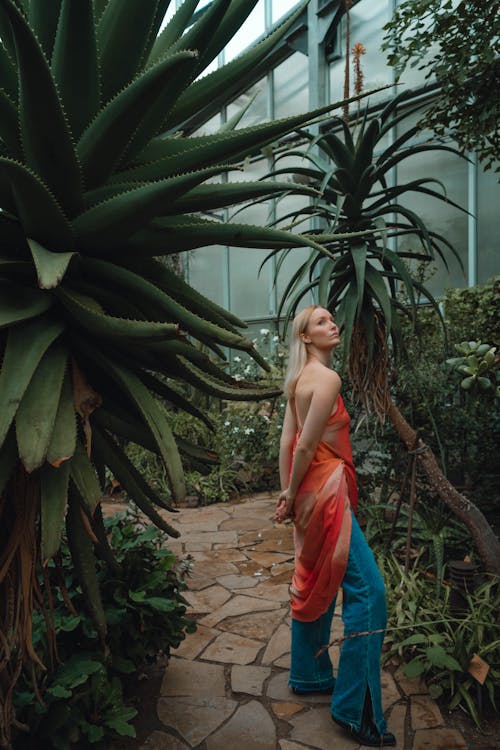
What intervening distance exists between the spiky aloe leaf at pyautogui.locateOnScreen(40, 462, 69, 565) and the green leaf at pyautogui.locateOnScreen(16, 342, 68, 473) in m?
0.10

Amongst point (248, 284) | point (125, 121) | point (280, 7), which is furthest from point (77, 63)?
point (280, 7)

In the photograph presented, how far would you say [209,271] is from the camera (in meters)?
10.9

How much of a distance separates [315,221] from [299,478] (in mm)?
6272

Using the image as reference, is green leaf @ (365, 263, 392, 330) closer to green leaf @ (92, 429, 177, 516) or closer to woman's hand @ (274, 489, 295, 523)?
woman's hand @ (274, 489, 295, 523)

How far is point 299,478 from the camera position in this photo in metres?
2.41

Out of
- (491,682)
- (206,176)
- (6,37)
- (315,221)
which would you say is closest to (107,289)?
(206,176)

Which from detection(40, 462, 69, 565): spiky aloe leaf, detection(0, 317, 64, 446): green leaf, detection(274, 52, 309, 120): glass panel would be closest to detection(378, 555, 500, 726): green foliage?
detection(40, 462, 69, 565): spiky aloe leaf

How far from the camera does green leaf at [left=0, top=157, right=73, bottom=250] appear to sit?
93 cm

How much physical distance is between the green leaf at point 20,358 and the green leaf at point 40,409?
0.03m

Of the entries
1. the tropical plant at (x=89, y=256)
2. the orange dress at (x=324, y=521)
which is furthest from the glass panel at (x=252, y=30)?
the tropical plant at (x=89, y=256)

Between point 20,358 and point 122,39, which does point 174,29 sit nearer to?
point 122,39

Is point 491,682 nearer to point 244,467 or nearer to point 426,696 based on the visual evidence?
point 426,696

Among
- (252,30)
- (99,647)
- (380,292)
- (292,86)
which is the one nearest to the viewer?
(99,647)

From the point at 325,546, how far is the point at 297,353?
0.83 metres
